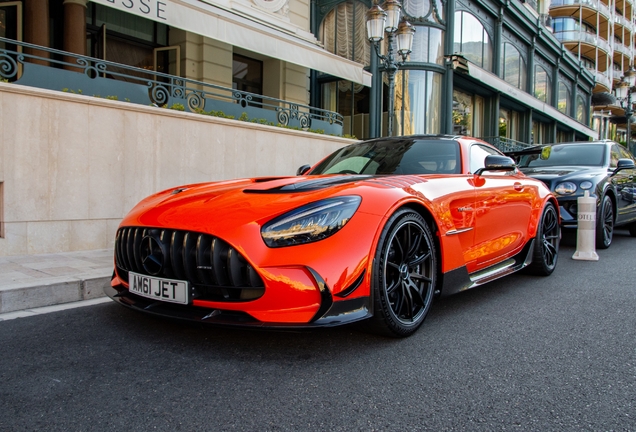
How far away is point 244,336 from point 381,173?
164 cm

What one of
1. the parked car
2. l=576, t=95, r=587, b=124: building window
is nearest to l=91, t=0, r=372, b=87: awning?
the parked car

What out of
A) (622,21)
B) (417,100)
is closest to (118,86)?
(417,100)

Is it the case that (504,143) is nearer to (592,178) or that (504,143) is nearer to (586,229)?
(592,178)

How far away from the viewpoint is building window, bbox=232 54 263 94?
45.5ft

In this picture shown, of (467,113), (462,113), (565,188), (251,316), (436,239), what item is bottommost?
(251,316)

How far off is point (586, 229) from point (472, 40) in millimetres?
15919

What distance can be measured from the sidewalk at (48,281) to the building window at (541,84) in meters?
28.0

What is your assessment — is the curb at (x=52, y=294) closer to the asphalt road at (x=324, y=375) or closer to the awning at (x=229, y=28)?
the asphalt road at (x=324, y=375)

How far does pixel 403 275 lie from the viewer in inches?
116

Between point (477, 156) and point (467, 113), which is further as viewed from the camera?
point (467, 113)

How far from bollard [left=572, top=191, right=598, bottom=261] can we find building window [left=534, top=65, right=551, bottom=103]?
79.2 feet

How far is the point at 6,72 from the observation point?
249 inches

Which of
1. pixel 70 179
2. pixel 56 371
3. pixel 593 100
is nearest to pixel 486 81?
pixel 70 179

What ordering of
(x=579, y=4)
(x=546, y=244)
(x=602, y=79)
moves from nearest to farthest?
(x=546, y=244) → (x=579, y=4) → (x=602, y=79)
